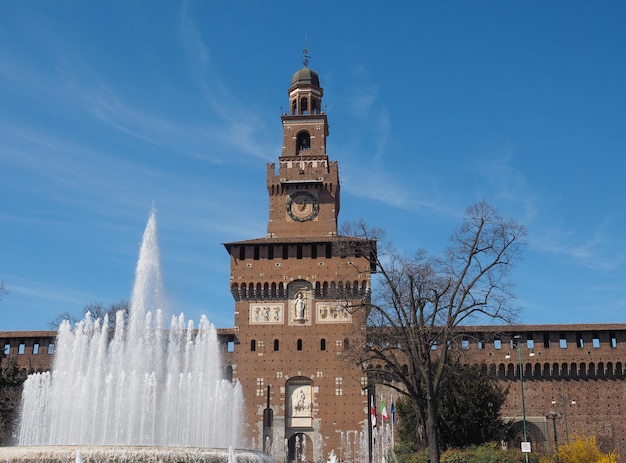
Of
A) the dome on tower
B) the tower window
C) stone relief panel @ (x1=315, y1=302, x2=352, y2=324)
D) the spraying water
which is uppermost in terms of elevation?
the dome on tower

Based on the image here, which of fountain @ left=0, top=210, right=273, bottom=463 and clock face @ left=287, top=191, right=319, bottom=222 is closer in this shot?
fountain @ left=0, top=210, right=273, bottom=463

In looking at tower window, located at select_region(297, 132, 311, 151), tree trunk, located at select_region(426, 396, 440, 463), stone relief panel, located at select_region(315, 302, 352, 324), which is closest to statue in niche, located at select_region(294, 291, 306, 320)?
stone relief panel, located at select_region(315, 302, 352, 324)

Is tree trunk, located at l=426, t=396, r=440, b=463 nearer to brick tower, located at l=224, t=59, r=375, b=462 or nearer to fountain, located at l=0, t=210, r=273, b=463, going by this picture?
fountain, located at l=0, t=210, r=273, b=463

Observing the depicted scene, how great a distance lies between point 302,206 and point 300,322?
748 cm

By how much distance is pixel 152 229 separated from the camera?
2722 cm

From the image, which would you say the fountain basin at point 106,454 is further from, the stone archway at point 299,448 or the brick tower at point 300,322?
the stone archway at point 299,448

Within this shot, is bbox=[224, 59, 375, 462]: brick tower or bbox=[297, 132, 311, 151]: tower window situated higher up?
bbox=[297, 132, 311, 151]: tower window

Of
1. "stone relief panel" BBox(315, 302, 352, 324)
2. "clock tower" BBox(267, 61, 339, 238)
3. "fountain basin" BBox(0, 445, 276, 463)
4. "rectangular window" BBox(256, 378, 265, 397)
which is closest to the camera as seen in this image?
"fountain basin" BBox(0, 445, 276, 463)

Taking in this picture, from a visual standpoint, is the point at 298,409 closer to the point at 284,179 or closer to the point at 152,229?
the point at 284,179

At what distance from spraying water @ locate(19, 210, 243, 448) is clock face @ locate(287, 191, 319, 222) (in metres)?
15.3

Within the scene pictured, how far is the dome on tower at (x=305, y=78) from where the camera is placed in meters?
46.6


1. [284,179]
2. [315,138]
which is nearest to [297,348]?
[284,179]

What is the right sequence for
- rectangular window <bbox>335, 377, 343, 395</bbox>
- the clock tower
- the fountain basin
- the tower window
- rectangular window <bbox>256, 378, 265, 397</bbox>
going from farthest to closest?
the tower window < the clock tower < rectangular window <bbox>256, 378, 265, 397</bbox> < rectangular window <bbox>335, 377, 343, 395</bbox> < the fountain basin

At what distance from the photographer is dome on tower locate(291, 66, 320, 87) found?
46.6 meters
